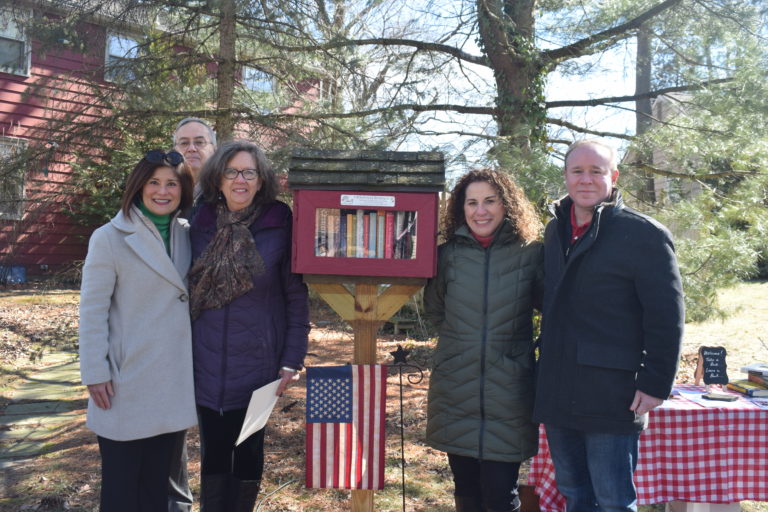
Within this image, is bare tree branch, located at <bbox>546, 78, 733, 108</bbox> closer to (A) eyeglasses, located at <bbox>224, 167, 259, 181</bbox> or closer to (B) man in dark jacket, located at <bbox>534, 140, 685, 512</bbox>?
(B) man in dark jacket, located at <bbox>534, 140, 685, 512</bbox>

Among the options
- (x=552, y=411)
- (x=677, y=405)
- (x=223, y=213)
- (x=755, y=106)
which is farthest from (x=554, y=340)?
(x=755, y=106)

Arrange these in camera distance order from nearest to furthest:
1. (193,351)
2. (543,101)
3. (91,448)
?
(193,351) < (91,448) < (543,101)

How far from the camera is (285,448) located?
4258 millimetres

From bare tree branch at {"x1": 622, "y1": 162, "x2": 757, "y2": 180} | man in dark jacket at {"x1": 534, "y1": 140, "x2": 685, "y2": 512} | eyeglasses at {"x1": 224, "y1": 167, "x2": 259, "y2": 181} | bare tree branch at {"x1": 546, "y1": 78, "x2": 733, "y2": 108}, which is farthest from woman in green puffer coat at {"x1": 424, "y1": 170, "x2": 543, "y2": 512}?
bare tree branch at {"x1": 546, "y1": 78, "x2": 733, "y2": 108}

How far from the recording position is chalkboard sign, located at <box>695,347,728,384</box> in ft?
10.5

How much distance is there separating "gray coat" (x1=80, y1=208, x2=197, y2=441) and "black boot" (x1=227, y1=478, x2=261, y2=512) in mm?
382

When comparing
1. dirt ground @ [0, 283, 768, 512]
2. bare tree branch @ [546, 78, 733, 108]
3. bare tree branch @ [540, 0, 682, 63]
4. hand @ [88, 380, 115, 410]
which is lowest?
dirt ground @ [0, 283, 768, 512]

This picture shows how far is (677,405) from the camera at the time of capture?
9.59 feet

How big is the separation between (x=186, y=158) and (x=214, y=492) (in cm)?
174

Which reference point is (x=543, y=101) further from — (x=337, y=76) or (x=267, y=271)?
(x=267, y=271)

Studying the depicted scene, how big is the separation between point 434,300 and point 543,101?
352cm

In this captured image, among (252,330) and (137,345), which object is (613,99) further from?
(137,345)

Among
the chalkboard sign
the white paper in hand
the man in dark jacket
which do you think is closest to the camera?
the man in dark jacket

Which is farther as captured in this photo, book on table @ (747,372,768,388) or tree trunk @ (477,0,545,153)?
tree trunk @ (477,0,545,153)
